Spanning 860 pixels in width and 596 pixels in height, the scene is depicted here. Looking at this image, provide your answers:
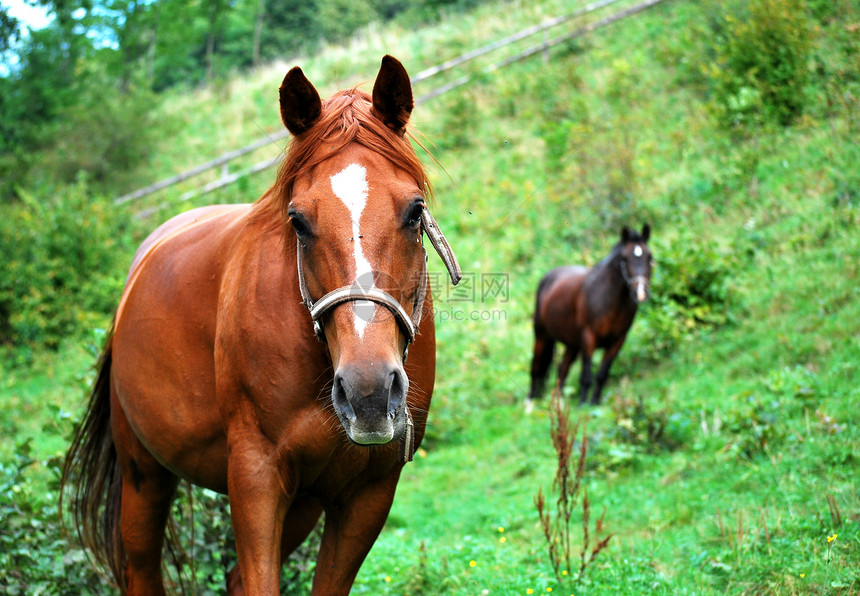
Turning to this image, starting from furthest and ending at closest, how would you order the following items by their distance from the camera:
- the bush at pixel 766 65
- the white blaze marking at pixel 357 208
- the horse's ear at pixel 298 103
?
the bush at pixel 766 65
the horse's ear at pixel 298 103
the white blaze marking at pixel 357 208

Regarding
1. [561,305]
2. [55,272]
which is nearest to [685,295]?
[561,305]

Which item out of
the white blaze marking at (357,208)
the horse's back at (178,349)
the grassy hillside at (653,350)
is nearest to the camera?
the white blaze marking at (357,208)

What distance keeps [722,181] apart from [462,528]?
8.34 meters

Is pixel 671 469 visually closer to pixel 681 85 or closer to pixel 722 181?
pixel 722 181

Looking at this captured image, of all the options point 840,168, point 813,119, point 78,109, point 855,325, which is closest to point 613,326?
point 855,325

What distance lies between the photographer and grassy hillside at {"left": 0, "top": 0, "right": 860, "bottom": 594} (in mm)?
3994

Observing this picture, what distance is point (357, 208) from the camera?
2047 millimetres

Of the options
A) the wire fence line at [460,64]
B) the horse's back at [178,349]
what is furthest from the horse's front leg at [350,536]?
the wire fence line at [460,64]

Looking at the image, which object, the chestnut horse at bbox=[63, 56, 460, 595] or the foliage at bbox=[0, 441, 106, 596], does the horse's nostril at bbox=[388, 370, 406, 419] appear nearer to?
the chestnut horse at bbox=[63, 56, 460, 595]

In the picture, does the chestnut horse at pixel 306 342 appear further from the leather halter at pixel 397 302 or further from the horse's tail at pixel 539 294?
the horse's tail at pixel 539 294

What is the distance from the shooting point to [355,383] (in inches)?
71.4

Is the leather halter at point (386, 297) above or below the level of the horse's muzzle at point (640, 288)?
above

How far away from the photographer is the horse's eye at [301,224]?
209 centimetres

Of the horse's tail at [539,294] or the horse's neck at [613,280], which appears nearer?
the horse's neck at [613,280]
